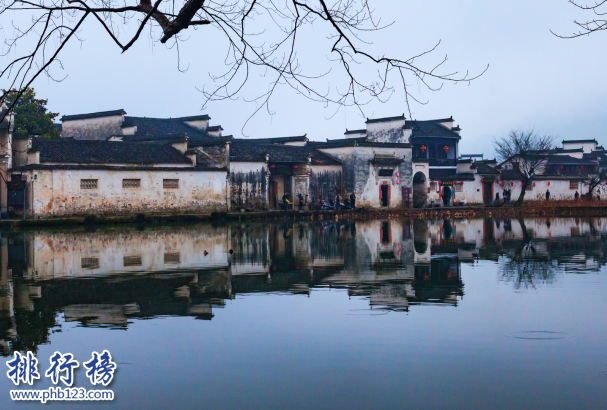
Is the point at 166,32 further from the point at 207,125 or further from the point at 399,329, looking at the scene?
the point at 207,125

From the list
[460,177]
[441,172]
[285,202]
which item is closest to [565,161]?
[441,172]

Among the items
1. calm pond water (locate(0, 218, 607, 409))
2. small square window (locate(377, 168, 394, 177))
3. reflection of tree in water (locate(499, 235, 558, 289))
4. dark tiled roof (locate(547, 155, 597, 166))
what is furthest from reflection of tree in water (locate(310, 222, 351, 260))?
dark tiled roof (locate(547, 155, 597, 166))

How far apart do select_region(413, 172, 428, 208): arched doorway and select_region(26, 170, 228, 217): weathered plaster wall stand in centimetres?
1513

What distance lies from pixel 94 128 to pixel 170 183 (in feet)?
43.1

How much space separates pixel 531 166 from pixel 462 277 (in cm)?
3765

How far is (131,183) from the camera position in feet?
101

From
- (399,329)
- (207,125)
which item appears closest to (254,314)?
(399,329)

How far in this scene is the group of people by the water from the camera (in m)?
37.4

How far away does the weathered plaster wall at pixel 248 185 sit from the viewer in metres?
34.9

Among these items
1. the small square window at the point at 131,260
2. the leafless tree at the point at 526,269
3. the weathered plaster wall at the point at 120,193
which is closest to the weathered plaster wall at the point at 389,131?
the weathered plaster wall at the point at 120,193

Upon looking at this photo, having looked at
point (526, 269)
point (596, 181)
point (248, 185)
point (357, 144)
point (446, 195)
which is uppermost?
point (357, 144)

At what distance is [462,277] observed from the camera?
35.7ft

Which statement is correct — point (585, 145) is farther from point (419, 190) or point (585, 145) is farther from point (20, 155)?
point (20, 155)

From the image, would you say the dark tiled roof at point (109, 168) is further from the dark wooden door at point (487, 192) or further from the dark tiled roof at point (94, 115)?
the dark wooden door at point (487, 192)
